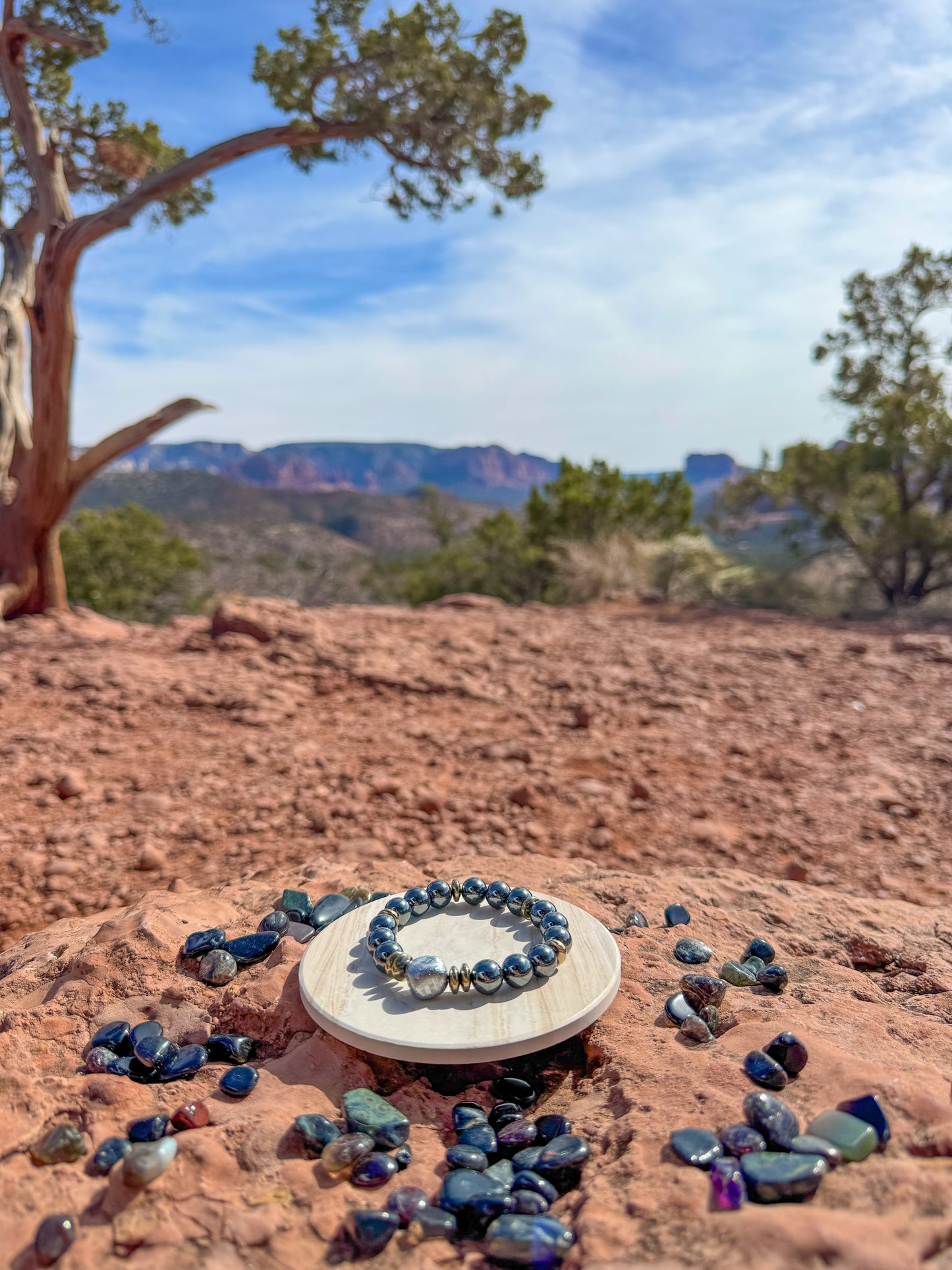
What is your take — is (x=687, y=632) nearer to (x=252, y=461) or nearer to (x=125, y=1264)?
(x=125, y=1264)

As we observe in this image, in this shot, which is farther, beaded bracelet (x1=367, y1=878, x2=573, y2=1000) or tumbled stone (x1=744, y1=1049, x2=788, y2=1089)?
beaded bracelet (x1=367, y1=878, x2=573, y2=1000)

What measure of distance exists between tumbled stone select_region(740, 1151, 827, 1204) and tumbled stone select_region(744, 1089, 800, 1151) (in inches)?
3.1

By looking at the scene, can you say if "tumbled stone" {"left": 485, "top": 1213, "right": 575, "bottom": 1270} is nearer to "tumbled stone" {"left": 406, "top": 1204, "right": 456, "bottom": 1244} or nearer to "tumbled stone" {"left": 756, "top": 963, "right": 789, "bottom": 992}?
"tumbled stone" {"left": 406, "top": 1204, "right": 456, "bottom": 1244}

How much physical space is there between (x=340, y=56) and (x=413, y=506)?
141 feet

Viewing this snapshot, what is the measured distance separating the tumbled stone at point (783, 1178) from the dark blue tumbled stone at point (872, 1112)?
0.13m

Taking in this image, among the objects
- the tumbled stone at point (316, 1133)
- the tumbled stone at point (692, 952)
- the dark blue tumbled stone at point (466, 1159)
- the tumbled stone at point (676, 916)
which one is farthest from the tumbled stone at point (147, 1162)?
the tumbled stone at point (676, 916)

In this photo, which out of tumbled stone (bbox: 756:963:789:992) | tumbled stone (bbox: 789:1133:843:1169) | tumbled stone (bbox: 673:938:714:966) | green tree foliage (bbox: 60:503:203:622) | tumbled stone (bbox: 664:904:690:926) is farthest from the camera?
green tree foliage (bbox: 60:503:203:622)

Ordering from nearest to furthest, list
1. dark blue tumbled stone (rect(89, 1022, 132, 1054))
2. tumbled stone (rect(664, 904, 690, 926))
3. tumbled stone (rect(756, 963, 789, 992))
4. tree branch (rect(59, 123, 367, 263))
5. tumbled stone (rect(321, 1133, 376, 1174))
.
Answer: tumbled stone (rect(321, 1133, 376, 1174)), dark blue tumbled stone (rect(89, 1022, 132, 1054)), tumbled stone (rect(756, 963, 789, 992)), tumbled stone (rect(664, 904, 690, 926)), tree branch (rect(59, 123, 367, 263))

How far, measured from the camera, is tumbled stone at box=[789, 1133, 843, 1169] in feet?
4.01

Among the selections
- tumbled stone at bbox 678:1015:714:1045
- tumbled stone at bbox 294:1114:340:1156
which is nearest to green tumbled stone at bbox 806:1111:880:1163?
tumbled stone at bbox 678:1015:714:1045

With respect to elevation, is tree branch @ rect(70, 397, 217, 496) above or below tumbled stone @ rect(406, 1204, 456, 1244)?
above

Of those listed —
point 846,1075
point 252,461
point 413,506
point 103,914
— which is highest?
point 252,461

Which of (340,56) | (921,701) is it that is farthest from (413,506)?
(921,701)

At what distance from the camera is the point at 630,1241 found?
44.1 inches
